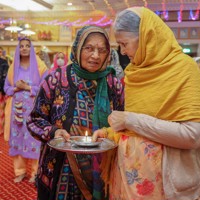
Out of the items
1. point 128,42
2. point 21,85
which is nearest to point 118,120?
point 128,42

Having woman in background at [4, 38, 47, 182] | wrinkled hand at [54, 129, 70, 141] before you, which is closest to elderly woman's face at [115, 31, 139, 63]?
wrinkled hand at [54, 129, 70, 141]

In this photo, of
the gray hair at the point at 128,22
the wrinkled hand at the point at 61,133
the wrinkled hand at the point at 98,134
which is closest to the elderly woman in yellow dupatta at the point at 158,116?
the gray hair at the point at 128,22

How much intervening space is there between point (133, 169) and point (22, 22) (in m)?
11.6

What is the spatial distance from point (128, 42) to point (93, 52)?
14.2 inches

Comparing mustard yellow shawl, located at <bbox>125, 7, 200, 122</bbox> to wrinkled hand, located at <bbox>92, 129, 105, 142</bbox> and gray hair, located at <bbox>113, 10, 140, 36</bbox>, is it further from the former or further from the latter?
wrinkled hand, located at <bbox>92, 129, 105, 142</bbox>

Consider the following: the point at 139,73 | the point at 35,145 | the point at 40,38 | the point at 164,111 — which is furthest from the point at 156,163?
the point at 40,38

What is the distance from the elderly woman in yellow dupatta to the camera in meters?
1.10

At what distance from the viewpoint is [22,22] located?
1195 centimetres

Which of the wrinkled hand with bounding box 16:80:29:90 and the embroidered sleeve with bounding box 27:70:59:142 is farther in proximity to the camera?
the wrinkled hand with bounding box 16:80:29:90

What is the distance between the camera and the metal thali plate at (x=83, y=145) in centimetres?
110

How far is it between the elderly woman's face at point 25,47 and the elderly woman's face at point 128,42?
8.47 feet

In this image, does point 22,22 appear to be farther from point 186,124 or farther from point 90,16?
point 186,124

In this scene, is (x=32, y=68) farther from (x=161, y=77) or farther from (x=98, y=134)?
(x=161, y=77)

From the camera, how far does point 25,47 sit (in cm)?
364
